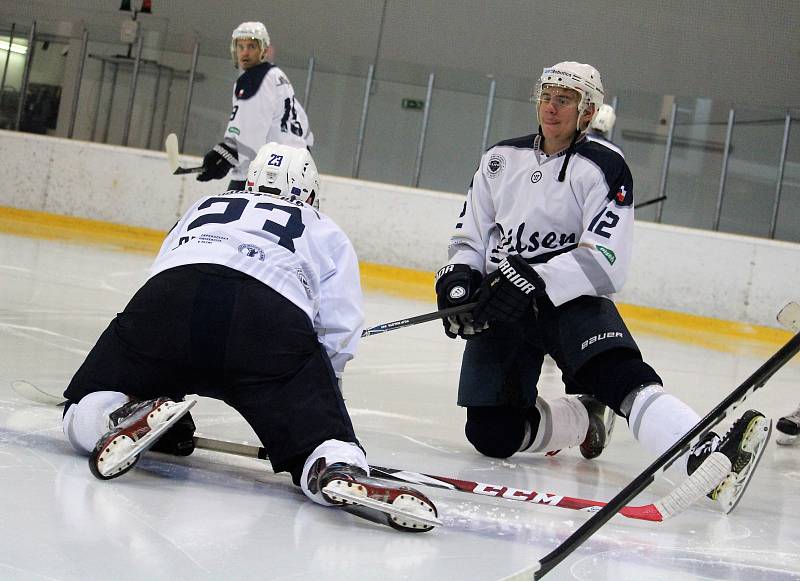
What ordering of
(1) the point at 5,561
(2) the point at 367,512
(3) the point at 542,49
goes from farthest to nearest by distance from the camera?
(3) the point at 542,49 → (2) the point at 367,512 → (1) the point at 5,561

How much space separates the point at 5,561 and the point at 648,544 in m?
1.14

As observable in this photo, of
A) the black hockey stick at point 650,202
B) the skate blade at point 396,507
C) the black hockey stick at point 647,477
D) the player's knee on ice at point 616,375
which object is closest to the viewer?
the black hockey stick at point 647,477

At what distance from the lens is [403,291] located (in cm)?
729

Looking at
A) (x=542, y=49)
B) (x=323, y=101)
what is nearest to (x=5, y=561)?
(x=323, y=101)

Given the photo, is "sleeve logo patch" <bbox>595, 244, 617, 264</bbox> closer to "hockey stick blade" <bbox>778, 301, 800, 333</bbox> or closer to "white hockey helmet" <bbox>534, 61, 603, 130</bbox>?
"white hockey helmet" <bbox>534, 61, 603, 130</bbox>

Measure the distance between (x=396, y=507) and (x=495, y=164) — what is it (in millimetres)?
1228

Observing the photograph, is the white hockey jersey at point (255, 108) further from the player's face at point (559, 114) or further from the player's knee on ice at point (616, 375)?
the player's knee on ice at point (616, 375)

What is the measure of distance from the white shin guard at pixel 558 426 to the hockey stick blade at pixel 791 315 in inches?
37.8

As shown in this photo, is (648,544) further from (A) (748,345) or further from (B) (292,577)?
(A) (748,345)

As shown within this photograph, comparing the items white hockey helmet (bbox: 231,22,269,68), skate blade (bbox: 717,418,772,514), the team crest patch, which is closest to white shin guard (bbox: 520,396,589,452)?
skate blade (bbox: 717,418,772,514)

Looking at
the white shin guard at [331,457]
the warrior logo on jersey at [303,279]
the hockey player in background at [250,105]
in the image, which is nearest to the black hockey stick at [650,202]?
the hockey player in background at [250,105]

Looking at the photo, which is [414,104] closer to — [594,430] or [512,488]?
[594,430]

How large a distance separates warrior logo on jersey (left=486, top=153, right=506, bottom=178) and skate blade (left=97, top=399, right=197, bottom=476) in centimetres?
117

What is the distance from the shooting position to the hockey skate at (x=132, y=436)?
6.46 feet
